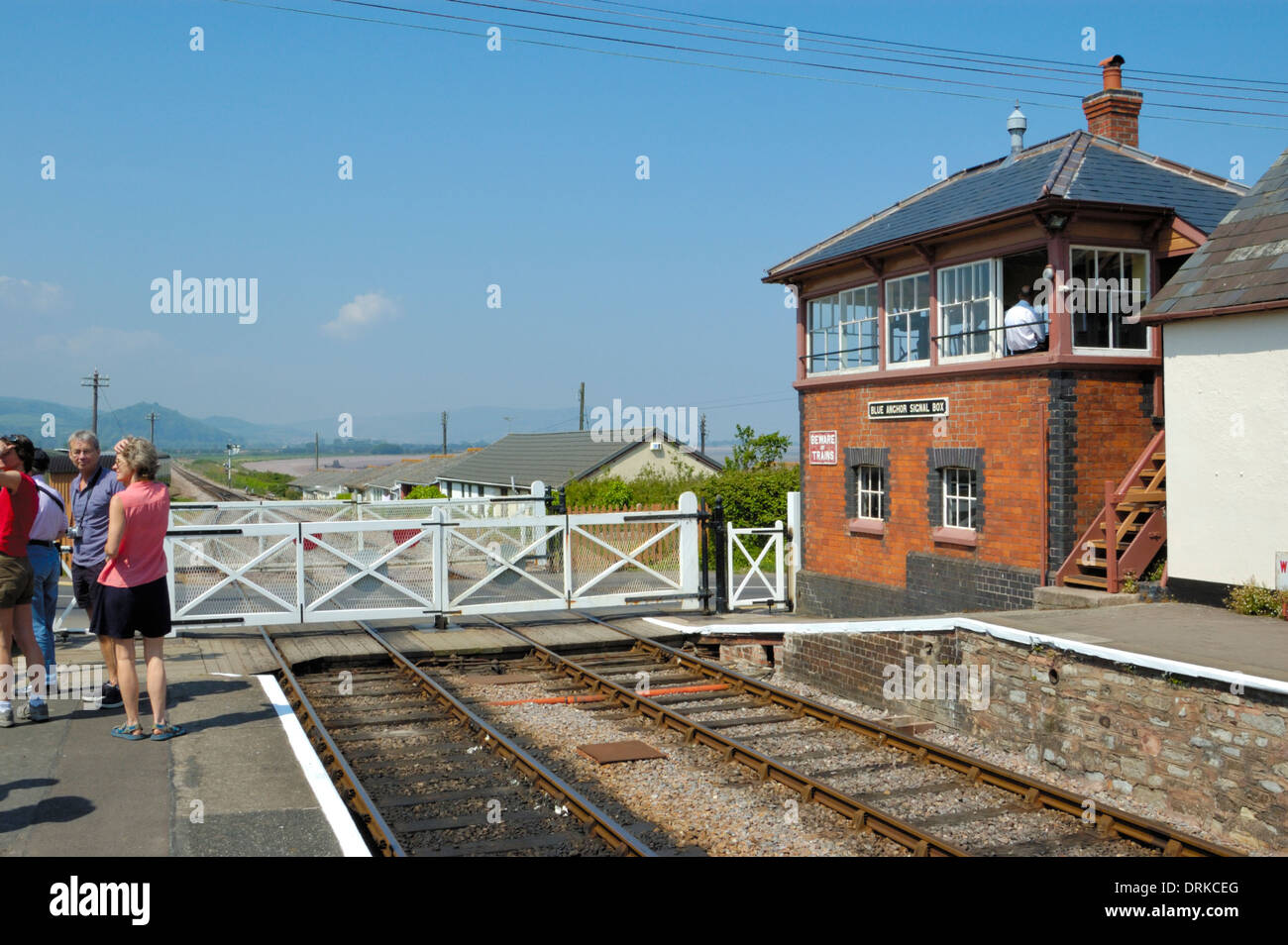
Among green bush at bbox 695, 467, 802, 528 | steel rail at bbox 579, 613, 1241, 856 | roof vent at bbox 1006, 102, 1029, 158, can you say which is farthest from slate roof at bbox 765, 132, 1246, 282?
green bush at bbox 695, 467, 802, 528

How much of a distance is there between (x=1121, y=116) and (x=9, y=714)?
1769 centimetres

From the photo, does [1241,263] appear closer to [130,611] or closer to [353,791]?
[353,791]

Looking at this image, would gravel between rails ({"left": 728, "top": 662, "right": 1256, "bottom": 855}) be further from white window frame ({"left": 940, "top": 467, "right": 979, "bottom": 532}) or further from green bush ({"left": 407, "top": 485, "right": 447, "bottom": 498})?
green bush ({"left": 407, "top": 485, "right": 447, "bottom": 498})

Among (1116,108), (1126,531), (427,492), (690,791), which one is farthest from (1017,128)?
(427,492)

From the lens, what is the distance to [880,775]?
833cm

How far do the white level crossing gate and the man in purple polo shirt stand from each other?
3.89 m

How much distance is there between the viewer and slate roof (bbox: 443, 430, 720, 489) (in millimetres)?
45188

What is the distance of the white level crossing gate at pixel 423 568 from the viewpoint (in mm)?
12375

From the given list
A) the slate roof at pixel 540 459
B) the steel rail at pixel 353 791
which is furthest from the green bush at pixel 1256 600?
the slate roof at pixel 540 459

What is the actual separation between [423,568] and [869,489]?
7.47 m

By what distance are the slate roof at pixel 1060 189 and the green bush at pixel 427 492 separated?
3763 cm

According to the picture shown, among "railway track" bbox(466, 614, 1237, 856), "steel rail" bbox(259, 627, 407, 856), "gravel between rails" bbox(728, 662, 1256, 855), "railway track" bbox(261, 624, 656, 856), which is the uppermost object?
"steel rail" bbox(259, 627, 407, 856)

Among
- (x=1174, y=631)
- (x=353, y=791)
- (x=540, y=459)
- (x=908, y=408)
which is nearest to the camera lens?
(x=353, y=791)
